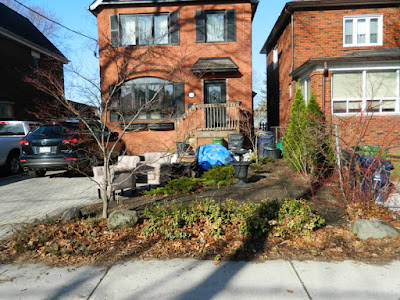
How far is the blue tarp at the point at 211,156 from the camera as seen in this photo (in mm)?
10391

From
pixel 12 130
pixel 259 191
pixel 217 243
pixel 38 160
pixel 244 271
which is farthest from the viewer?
pixel 12 130

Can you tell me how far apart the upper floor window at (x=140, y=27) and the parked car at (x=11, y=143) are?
6.32 m

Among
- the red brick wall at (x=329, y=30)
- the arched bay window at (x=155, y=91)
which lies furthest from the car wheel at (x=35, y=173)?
the red brick wall at (x=329, y=30)

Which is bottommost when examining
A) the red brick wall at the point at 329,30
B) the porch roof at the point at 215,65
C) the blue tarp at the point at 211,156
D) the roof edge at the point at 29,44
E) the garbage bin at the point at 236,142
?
the blue tarp at the point at 211,156

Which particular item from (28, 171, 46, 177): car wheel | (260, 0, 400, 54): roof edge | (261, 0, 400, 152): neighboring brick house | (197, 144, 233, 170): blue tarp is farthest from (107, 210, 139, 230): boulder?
(260, 0, 400, 54): roof edge

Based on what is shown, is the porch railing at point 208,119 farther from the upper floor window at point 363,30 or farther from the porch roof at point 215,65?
the upper floor window at point 363,30

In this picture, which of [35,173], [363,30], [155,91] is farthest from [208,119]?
[363,30]

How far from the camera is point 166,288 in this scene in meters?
3.23

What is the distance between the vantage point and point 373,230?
425 centimetres

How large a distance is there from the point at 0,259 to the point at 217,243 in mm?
2727

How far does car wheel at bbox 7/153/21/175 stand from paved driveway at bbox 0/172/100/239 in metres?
0.44

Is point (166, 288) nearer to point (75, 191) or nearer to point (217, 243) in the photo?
point (217, 243)

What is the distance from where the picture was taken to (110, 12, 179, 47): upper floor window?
1553 centimetres

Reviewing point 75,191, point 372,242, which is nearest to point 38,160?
point 75,191
